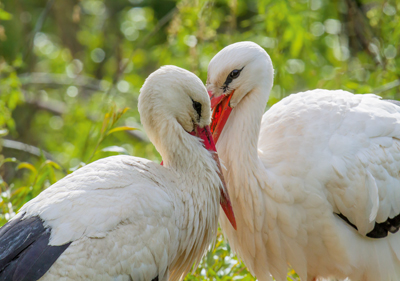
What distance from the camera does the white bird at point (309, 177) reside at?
9.85 ft

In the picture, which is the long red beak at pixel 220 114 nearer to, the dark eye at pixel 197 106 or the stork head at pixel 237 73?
the stork head at pixel 237 73

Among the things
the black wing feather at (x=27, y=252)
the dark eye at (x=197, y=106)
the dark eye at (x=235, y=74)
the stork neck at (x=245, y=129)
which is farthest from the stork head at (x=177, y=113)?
the black wing feather at (x=27, y=252)

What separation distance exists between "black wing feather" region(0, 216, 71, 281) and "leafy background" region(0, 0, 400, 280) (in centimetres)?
130

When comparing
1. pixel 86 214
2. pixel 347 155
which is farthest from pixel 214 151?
pixel 86 214

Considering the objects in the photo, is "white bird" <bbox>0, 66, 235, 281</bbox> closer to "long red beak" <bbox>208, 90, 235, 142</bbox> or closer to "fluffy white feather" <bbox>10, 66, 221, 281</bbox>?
"fluffy white feather" <bbox>10, 66, 221, 281</bbox>

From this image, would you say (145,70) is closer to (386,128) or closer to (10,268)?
(386,128)

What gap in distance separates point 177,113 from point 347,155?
3.06 feet

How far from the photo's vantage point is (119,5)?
27.4 ft

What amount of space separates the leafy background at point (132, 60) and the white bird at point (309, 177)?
1.84 ft

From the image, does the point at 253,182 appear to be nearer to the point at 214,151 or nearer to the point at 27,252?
the point at 214,151

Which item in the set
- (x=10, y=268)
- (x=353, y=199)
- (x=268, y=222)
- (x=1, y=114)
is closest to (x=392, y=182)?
(x=353, y=199)

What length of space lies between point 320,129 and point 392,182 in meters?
0.50

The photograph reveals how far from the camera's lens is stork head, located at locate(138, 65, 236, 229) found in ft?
9.61

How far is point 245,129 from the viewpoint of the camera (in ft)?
10.3
